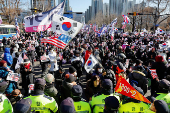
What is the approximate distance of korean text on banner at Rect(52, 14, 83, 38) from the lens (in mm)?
5309

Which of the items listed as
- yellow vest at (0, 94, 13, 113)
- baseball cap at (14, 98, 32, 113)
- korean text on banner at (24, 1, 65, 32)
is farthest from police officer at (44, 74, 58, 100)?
korean text on banner at (24, 1, 65, 32)

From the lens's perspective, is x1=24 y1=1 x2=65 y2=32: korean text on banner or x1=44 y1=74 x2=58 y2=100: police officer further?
x1=24 y1=1 x2=65 y2=32: korean text on banner

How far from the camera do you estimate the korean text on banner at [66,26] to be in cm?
531

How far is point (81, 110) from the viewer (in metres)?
2.77

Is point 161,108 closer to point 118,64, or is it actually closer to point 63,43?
point 118,64

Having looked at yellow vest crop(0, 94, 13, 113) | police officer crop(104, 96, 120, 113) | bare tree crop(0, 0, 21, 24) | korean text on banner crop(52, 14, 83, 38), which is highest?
bare tree crop(0, 0, 21, 24)

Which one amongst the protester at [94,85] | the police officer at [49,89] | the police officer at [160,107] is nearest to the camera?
the police officer at [160,107]

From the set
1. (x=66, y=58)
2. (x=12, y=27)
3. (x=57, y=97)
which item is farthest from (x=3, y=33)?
(x=57, y=97)

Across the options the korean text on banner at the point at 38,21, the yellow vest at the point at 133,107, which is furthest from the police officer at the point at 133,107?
the korean text on banner at the point at 38,21

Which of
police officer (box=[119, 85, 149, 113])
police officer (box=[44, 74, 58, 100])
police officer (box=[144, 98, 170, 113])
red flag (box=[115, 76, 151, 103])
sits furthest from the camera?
police officer (box=[44, 74, 58, 100])

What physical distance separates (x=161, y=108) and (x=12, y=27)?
30621 mm

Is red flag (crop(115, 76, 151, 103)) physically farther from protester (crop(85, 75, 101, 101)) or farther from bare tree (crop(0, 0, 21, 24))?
bare tree (crop(0, 0, 21, 24))

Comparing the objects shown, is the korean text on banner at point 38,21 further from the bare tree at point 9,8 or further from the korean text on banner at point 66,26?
the bare tree at point 9,8

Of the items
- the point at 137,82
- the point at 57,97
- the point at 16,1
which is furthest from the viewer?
the point at 16,1
